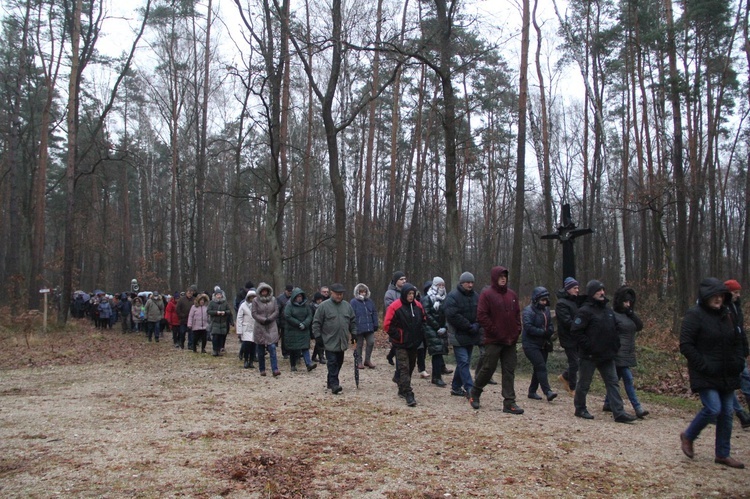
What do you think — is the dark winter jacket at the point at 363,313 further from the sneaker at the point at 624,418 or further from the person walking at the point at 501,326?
the sneaker at the point at 624,418

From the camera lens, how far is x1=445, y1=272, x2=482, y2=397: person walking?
8648 millimetres

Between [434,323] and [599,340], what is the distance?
3.16 meters

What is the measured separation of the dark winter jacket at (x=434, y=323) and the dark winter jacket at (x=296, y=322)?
2.70m

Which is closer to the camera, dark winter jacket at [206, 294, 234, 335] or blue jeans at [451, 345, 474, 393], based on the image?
blue jeans at [451, 345, 474, 393]

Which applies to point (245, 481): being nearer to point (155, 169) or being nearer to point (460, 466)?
point (460, 466)

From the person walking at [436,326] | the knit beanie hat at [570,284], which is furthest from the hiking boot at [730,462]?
the person walking at [436,326]

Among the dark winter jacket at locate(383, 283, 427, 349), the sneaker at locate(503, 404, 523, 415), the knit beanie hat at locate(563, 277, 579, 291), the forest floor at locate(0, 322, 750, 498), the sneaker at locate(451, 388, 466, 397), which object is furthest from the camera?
the sneaker at locate(451, 388, 466, 397)

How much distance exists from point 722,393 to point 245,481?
15.0 feet

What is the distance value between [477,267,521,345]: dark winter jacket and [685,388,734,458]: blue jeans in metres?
2.59

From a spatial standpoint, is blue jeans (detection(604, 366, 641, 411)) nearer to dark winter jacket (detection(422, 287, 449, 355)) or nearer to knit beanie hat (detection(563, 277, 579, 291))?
knit beanie hat (detection(563, 277, 579, 291))

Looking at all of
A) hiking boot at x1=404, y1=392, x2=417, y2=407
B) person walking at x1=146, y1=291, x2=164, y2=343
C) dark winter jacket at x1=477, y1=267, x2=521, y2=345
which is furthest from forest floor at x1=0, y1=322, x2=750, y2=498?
person walking at x1=146, y1=291, x2=164, y2=343

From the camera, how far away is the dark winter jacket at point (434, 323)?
387 inches

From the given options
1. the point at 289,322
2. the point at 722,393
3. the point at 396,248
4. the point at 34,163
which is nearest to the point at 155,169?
the point at 34,163

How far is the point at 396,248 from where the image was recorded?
29.5m
